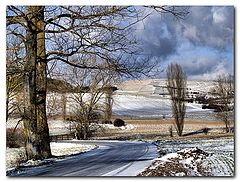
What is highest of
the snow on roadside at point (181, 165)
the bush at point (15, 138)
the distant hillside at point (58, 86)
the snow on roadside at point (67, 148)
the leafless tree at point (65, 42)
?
the leafless tree at point (65, 42)

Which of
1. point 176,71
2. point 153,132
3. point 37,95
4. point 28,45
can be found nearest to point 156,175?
point 153,132

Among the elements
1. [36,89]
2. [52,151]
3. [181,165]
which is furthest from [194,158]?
[36,89]

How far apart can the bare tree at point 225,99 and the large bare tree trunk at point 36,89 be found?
1636 millimetres

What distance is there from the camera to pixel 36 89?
533 centimetres

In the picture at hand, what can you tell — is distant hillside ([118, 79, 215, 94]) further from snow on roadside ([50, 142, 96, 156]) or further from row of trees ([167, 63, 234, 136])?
snow on roadside ([50, 142, 96, 156])

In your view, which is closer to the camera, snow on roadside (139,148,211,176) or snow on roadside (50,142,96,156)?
snow on roadside (139,148,211,176)

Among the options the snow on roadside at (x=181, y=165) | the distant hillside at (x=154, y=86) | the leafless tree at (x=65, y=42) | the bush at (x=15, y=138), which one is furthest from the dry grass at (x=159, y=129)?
the bush at (x=15, y=138)

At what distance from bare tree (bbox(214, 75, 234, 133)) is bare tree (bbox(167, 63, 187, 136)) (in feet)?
1.07

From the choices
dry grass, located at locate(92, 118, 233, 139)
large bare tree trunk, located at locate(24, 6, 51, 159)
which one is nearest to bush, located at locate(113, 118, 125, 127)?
dry grass, located at locate(92, 118, 233, 139)

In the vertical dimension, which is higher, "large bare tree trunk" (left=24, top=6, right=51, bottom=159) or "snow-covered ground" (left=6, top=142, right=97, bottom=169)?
"large bare tree trunk" (left=24, top=6, right=51, bottom=159)

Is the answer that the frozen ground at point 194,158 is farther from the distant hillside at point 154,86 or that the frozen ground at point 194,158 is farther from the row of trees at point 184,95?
the distant hillside at point 154,86

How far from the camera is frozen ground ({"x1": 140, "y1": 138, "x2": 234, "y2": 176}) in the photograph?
5.24 m

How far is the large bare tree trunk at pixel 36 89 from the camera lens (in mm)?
5293

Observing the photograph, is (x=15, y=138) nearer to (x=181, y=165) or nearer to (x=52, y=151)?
(x=52, y=151)
